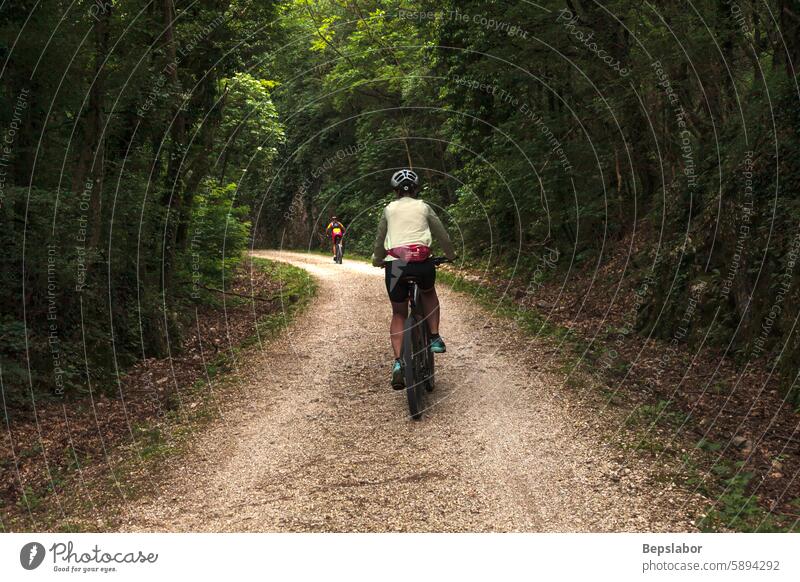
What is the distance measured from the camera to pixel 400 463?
657cm

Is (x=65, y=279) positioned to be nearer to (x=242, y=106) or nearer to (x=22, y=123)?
(x=22, y=123)

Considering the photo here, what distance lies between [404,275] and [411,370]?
1.09 metres

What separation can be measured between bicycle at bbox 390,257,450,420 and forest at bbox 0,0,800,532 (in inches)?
114

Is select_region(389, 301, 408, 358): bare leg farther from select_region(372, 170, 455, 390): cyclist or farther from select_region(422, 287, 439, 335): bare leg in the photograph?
select_region(422, 287, 439, 335): bare leg

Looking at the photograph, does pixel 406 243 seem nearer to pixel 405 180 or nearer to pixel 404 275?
pixel 404 275

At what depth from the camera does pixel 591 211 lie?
53.3 ft

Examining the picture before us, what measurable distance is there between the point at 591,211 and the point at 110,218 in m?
10.6

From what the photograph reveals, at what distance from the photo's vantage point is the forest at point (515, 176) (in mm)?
8859

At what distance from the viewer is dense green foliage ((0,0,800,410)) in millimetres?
8961

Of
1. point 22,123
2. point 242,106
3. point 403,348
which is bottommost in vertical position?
point 403,348

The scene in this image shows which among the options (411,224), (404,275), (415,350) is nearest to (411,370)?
(415,350)

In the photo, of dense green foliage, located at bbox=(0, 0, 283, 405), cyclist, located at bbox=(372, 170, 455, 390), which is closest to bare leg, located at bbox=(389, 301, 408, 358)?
cyclist, located at bbox=(372, 170, 455, 390)
